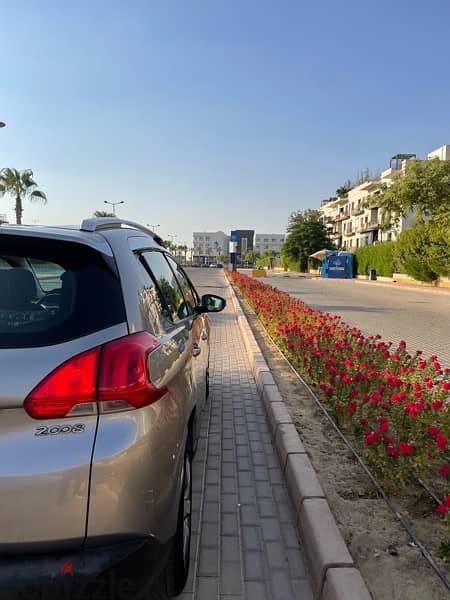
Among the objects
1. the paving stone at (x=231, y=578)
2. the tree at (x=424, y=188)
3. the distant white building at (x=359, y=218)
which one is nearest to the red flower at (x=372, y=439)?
the paving stone at (x=231, y=578)

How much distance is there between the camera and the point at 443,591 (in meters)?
2.14

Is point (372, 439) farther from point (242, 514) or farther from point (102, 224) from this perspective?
point (102, 224)

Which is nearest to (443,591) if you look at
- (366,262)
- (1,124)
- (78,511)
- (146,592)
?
(146,592)

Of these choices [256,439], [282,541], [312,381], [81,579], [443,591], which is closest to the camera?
[81,579]

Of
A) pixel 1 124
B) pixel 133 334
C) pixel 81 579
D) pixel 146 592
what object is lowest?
pixel 146 592

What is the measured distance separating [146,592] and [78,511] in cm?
47

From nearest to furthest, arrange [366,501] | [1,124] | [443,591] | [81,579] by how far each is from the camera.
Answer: [81,579] < [443,591] < [366,501] < [1,124]

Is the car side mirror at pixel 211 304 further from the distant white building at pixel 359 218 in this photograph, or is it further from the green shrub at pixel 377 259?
the distant white building at pixel 359 218

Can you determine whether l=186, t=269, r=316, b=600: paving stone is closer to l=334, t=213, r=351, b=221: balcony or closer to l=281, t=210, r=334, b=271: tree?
l=281, t=210, r=334, b=271: tree

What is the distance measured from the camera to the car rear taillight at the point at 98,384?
60.2 inches

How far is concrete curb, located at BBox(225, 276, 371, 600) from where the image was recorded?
2084mm

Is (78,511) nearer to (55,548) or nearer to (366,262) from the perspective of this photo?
(55,548)

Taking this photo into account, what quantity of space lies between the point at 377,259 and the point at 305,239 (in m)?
20.8

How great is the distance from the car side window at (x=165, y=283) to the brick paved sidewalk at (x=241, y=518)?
4.48ft
